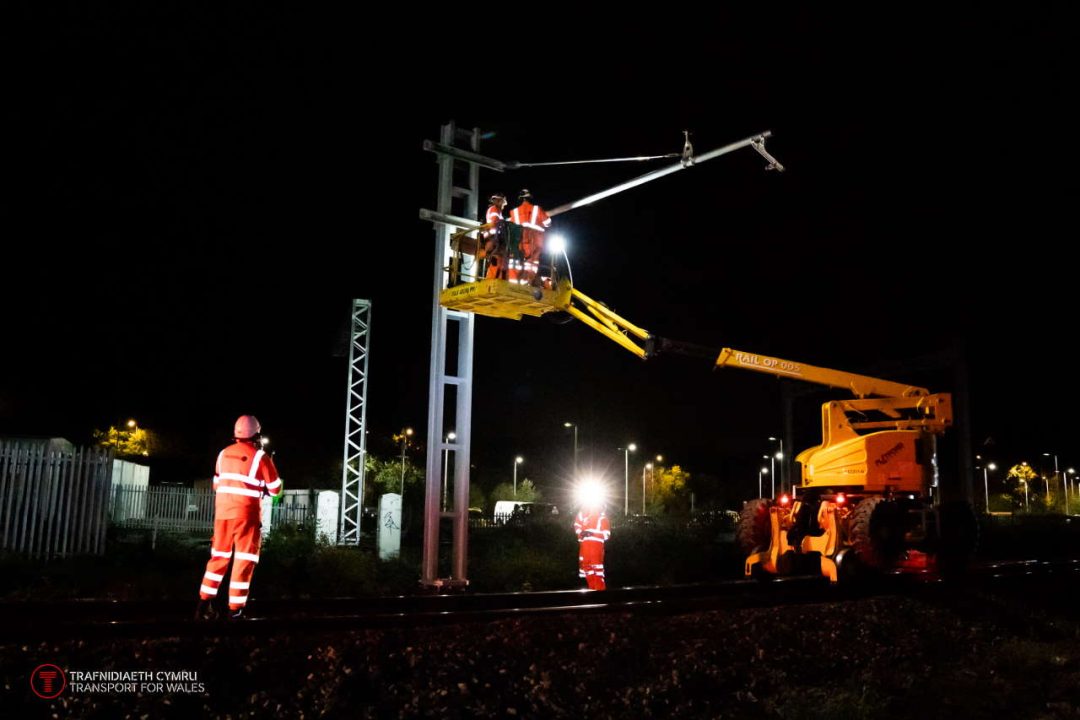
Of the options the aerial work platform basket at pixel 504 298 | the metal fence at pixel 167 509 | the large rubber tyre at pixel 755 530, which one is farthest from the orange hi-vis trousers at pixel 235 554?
the metal fence at pixel 167 509

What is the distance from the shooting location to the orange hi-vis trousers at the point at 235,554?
25.9 ft

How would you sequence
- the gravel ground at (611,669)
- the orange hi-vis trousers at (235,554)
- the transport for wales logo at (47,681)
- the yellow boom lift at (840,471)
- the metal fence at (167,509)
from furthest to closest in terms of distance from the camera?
the metal fence at (167,509) → the yellow boom lift at (840,471) → the orange hi-vis trousers at (235,554) → the gravel ground at (611,669) → the transport for wales logo at (47,681)

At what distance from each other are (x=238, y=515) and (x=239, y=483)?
28cm

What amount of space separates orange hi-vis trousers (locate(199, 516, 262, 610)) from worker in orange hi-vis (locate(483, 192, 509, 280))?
5190mm

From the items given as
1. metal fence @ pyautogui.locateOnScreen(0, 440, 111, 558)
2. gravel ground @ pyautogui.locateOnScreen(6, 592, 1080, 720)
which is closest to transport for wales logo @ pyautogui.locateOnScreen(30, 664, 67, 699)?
gravel ground @ pyautogui.locateOnScreen(6, 592, 1080, 720)

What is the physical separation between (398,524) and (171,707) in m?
12.0

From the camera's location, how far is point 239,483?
792 centimetres

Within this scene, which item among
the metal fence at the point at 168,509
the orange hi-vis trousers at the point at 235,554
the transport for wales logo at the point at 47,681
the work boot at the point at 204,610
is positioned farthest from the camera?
the metal fence at the point at 168,509

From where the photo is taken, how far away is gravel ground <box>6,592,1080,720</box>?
6062 millimetres

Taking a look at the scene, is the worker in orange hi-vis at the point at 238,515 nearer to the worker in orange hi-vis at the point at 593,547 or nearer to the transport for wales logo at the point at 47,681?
the transport for wales logo at the point at 47,681

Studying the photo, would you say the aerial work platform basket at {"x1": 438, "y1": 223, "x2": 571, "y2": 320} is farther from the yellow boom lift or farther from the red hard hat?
the red hard hat

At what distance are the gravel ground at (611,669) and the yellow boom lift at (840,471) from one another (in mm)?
2994

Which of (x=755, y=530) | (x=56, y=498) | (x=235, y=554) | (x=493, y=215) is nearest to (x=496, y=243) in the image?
(x=493, y=215)

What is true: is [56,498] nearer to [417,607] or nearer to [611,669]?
[417,607]
